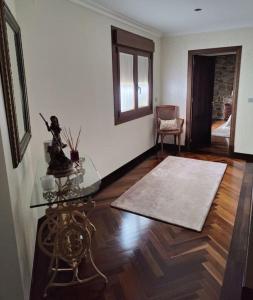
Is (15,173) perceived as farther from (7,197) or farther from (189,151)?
(189,151)

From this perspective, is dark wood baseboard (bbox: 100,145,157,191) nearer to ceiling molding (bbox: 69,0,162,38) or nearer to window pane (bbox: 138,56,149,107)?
window pane (bbox: 138,56,149,107)

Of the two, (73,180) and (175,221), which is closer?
(73,180)

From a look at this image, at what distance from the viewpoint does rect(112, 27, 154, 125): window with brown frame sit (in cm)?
371

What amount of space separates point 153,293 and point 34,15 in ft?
8.72

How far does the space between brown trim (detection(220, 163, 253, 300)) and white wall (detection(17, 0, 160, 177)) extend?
6.38 feet

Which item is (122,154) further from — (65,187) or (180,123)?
(65,187)

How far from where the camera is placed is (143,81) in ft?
15.2

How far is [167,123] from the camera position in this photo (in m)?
4.96

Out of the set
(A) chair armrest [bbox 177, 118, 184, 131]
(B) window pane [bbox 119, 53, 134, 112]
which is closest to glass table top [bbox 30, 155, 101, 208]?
(B) window pane [bbox 119, 53, 134, 112]

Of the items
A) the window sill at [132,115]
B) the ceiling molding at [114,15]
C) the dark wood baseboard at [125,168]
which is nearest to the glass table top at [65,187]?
the dark wood baseboard at [125,168]

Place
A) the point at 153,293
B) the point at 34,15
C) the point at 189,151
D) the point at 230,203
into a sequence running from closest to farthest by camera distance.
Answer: the point at 153,293
the point at 34,15
the point at 230,203
the point at 189,151

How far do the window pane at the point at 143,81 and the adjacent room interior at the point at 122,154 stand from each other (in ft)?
0.12

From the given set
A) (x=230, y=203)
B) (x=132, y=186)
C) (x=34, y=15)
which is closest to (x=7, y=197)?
(x=34, y=15)

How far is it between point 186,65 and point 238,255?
12.6ft
